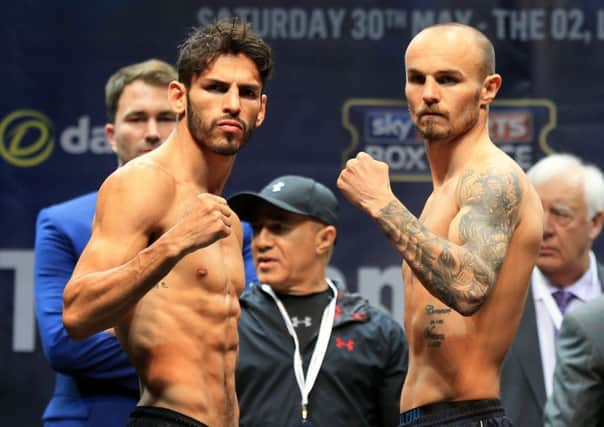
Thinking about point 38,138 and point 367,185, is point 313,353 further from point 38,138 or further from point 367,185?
point 38,138

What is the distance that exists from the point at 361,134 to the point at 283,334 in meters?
1.14

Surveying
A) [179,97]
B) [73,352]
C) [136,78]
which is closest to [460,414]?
[179,97]

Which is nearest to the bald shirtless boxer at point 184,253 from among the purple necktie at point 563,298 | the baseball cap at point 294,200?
the baseball cap at point 294,200

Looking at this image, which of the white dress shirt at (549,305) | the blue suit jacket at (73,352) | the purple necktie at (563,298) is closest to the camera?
the blue suit jacket at (73,352)

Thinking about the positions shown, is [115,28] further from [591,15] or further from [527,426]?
[527,426]

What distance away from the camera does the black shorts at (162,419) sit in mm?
3361

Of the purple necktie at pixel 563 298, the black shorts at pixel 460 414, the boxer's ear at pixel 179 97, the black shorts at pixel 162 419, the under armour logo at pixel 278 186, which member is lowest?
the black shorts at pixel 460 414

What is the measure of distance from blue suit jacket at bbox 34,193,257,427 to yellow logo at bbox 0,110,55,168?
884mm

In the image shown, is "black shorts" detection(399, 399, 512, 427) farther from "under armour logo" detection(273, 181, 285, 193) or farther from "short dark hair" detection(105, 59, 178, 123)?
"short dark hair" detection(105, 59, 178, 123)

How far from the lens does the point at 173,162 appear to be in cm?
358

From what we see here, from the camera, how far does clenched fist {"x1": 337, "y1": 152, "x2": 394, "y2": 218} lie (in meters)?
3.42

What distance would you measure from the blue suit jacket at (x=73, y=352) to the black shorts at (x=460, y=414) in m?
1.01

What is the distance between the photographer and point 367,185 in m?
3.45

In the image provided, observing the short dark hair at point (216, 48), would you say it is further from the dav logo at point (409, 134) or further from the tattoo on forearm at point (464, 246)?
the dav logo at point (409, 134)
